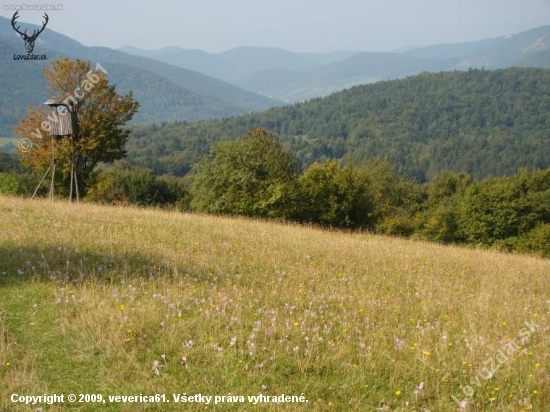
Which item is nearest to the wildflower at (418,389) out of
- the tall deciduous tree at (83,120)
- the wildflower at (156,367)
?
the wildflower at (156,367)

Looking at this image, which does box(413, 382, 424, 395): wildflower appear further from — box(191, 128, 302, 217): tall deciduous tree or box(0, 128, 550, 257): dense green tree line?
box(191, 128, 302, 217): tall deciduous tree

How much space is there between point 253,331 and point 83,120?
74.5 feet

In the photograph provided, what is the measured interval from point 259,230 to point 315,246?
2.86 metres

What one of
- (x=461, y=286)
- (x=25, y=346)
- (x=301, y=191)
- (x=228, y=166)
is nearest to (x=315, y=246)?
(x=461, y=286)

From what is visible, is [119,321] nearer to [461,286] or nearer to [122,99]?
[461,286]

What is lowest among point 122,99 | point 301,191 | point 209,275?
point 301,191

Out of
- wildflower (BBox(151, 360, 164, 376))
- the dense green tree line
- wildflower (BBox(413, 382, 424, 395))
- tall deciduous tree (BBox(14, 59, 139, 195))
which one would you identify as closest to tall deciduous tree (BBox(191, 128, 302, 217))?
the dense green tree line

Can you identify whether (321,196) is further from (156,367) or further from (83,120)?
(156,367)

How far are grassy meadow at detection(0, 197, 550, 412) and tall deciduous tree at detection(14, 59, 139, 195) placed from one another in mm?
16243

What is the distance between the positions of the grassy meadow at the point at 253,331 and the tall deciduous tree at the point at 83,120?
53.3 feet

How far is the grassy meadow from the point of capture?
458 centimetres

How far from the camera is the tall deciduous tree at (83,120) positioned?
24.8 metres

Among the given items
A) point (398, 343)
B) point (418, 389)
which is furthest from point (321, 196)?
point (418, 389)

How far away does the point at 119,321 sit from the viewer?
18.5ft
